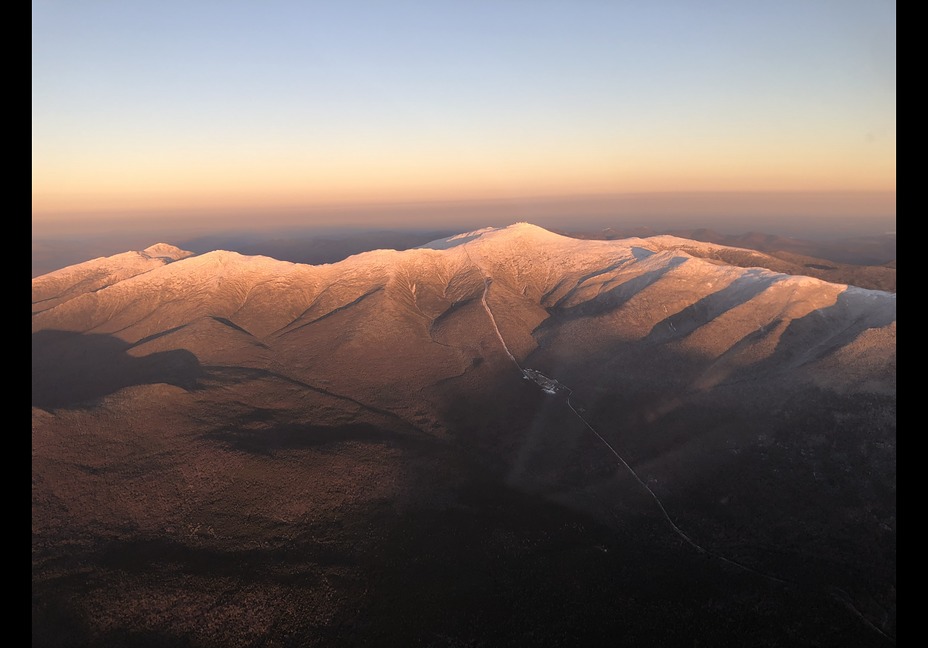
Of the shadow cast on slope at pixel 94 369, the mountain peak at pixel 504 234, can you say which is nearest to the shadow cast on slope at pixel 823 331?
the mountain peak at pixel 504 234

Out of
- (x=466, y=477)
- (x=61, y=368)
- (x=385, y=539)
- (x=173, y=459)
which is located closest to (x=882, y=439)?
(x=466, y=477)

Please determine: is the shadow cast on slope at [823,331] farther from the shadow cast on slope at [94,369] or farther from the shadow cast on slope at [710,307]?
the shadow cast on slope at [94,369]

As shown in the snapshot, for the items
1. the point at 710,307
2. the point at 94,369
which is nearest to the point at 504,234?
the point at 710,307

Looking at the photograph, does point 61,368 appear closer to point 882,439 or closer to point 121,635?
point 121,635

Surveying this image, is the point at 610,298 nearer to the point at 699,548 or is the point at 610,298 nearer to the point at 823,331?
the point at 823,331

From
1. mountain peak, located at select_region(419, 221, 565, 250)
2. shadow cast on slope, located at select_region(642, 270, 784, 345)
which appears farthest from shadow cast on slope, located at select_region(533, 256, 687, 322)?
mountain peak, located at select_region(419, 221, 565, 250)

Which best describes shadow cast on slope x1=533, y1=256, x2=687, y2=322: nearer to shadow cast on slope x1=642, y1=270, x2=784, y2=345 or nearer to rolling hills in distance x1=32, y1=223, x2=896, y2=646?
rolling hills in distance x1=32, y1=223, x2=896, y2=646

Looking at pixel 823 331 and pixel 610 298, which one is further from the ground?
pixel 610 298
